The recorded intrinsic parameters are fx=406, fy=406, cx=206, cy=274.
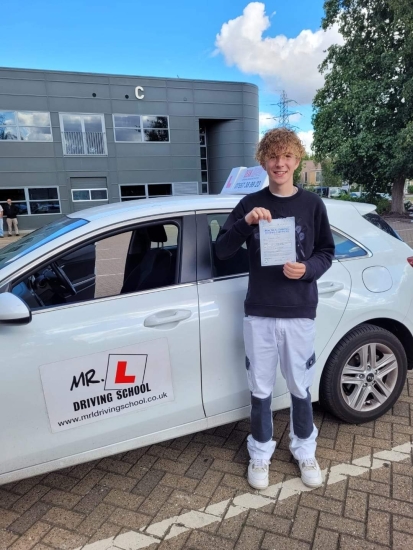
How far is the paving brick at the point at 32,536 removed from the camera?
2.04 metres

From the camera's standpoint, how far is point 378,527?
2.05 m

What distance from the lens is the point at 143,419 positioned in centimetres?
223

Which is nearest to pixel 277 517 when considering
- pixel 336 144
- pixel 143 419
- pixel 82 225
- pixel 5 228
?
pixel 143 419

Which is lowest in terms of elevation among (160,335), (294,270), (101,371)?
(101,371)

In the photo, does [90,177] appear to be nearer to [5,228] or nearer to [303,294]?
[5,228]

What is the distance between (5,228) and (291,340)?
797 inches

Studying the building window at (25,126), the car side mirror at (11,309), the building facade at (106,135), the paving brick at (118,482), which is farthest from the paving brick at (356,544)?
the building window at (25,126)

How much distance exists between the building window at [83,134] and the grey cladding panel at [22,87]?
1.45 meters

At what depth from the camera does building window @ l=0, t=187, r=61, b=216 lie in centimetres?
1998

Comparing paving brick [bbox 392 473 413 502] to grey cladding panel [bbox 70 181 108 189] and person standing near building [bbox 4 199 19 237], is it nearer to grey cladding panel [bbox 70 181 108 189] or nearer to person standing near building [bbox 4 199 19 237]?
person standing near building [bbox 4 199 19 237]

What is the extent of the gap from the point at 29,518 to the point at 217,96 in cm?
2358

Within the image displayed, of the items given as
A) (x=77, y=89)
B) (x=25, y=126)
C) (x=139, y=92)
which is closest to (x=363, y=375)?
(x=25, y=126)

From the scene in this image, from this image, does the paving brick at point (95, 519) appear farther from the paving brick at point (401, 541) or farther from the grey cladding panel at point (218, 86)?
the grey cladding panel at point (218, 86)

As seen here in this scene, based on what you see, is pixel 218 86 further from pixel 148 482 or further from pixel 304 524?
pixel 304 524
